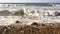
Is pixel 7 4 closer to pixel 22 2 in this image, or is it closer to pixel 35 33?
pixel 22 2

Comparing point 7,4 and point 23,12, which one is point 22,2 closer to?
point 7,4

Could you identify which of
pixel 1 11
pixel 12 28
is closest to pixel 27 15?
pixel 1 11

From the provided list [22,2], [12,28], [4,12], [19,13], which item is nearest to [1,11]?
[4,12]

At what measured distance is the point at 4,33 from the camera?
3914 mm

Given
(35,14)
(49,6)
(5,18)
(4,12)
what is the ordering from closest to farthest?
(5,18), (35,14), (4,12), (49,6)

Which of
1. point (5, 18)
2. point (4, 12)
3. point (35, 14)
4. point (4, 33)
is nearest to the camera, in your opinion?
point (4, 33)

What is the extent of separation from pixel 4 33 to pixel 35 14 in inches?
71.4

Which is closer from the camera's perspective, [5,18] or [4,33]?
[4,33]

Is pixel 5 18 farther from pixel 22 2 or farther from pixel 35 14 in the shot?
pixel 22 2

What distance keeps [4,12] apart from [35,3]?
4.80ft

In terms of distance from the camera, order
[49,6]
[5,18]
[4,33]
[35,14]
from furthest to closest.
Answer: [49,6] → [35,14] → [5,18] → [4,33]

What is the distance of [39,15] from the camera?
5496mm

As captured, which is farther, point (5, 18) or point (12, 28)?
point (5, 18)

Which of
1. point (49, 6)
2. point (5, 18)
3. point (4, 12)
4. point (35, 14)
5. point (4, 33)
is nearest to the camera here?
point (4, 33)
